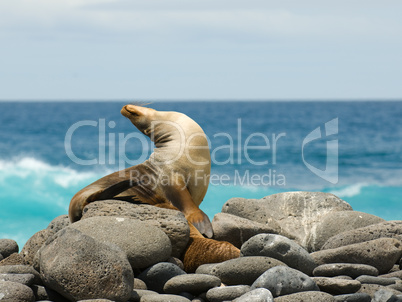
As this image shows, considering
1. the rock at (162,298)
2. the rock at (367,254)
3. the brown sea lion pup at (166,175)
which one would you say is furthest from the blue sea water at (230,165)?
the rock at (162,298)

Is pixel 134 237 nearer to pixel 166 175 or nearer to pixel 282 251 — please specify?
pixel 282 251

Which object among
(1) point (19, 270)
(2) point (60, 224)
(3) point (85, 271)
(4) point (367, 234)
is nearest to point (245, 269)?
(3) point (85, 271)

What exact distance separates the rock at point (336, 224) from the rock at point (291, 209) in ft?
0.41

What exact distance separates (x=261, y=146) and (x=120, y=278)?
2449cm

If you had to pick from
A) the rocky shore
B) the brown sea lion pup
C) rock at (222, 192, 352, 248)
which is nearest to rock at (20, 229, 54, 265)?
the rocky shore

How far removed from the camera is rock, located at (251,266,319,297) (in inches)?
193

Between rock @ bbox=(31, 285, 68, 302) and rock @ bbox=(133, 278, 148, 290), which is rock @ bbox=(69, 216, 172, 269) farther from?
rock @ bbox=(31, 285, 68, 302)

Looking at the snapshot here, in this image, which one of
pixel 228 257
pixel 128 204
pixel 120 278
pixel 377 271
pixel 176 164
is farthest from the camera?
pixel 176 164

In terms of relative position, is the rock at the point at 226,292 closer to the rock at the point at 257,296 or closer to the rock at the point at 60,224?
the rock at the point at 257,296

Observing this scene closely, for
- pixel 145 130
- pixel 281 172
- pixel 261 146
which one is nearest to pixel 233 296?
pixel 145 130

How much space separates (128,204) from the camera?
6.42 metres

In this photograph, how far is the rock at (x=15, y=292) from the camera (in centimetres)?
473

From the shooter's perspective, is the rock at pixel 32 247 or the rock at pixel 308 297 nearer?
the rock at pixel 308 297

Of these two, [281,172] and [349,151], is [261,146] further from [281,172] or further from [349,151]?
[281,172]
